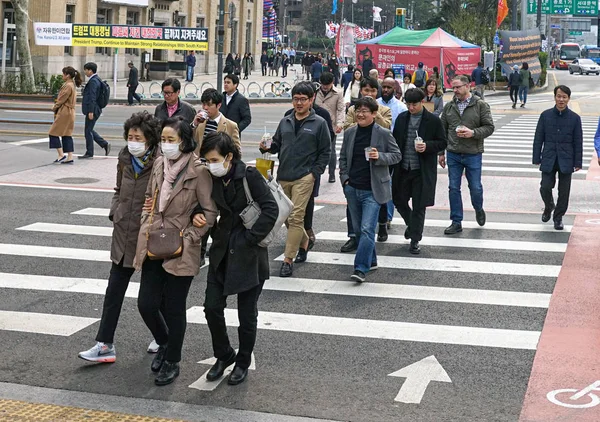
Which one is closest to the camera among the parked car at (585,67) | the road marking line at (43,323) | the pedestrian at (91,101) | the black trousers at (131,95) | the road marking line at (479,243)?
the road marking line at (43,323)

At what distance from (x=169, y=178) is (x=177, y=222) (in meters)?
0.30

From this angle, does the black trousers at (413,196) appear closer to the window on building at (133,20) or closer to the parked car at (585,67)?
the window on building at (133,20)

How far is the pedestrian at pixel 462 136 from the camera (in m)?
12.6

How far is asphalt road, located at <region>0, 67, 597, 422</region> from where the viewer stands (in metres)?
6.91

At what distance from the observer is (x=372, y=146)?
10.2m

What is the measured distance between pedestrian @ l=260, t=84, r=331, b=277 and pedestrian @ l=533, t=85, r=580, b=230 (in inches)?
145

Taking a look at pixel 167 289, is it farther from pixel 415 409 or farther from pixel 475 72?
pixel 475 72

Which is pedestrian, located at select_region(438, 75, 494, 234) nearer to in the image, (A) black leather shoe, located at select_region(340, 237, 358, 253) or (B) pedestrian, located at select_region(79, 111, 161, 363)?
(A) black leather shoe, located at select_region(340, 237, 358, 253)

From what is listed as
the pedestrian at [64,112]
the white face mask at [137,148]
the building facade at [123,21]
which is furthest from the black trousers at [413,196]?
the building facade at [123,21]

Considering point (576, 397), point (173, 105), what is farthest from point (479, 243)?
point (576, 397)

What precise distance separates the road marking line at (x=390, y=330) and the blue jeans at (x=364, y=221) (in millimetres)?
1317

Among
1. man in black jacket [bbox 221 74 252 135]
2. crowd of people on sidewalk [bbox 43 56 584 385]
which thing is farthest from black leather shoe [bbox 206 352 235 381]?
man in black jacket [bbox 221 74 252 135]

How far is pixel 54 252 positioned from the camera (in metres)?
11.4

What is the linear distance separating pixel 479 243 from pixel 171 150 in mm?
6333
